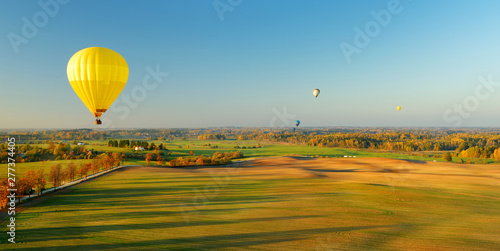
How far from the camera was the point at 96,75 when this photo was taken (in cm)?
2372

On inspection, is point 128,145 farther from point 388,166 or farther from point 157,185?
point 388,166

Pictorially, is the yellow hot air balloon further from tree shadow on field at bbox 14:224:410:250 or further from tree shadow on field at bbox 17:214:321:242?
tree shadow on field at bbox 14:224:410:250

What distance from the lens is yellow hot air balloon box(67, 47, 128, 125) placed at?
2366 cm

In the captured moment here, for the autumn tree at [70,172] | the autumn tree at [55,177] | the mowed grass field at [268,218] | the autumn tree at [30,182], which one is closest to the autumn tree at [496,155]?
the mowed grass field at [268,218]

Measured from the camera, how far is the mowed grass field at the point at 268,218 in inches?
617

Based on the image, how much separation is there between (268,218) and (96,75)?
1985 cm

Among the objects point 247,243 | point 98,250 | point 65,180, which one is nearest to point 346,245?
point 247,243

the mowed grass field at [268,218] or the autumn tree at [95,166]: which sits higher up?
the mowed grass field at [268,218]

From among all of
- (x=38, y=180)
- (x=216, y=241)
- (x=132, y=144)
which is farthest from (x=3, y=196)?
(x=132, y=144)

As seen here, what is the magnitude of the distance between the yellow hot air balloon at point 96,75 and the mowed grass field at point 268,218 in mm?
9552

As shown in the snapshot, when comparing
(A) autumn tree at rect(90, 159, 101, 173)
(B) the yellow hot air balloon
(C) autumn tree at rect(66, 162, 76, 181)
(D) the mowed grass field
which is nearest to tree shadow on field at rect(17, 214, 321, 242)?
(D) the mowed grass field

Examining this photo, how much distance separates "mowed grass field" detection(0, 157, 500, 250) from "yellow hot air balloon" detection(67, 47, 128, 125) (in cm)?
955

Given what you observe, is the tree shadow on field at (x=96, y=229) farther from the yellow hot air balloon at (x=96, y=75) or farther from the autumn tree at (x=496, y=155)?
the autumn tree at (x=496, y=155)

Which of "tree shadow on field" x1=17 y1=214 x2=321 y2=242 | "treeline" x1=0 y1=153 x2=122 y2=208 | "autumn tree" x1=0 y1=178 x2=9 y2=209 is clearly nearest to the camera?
"tree shadow on field" x1=17 y1=214 x2=321 y2=242
